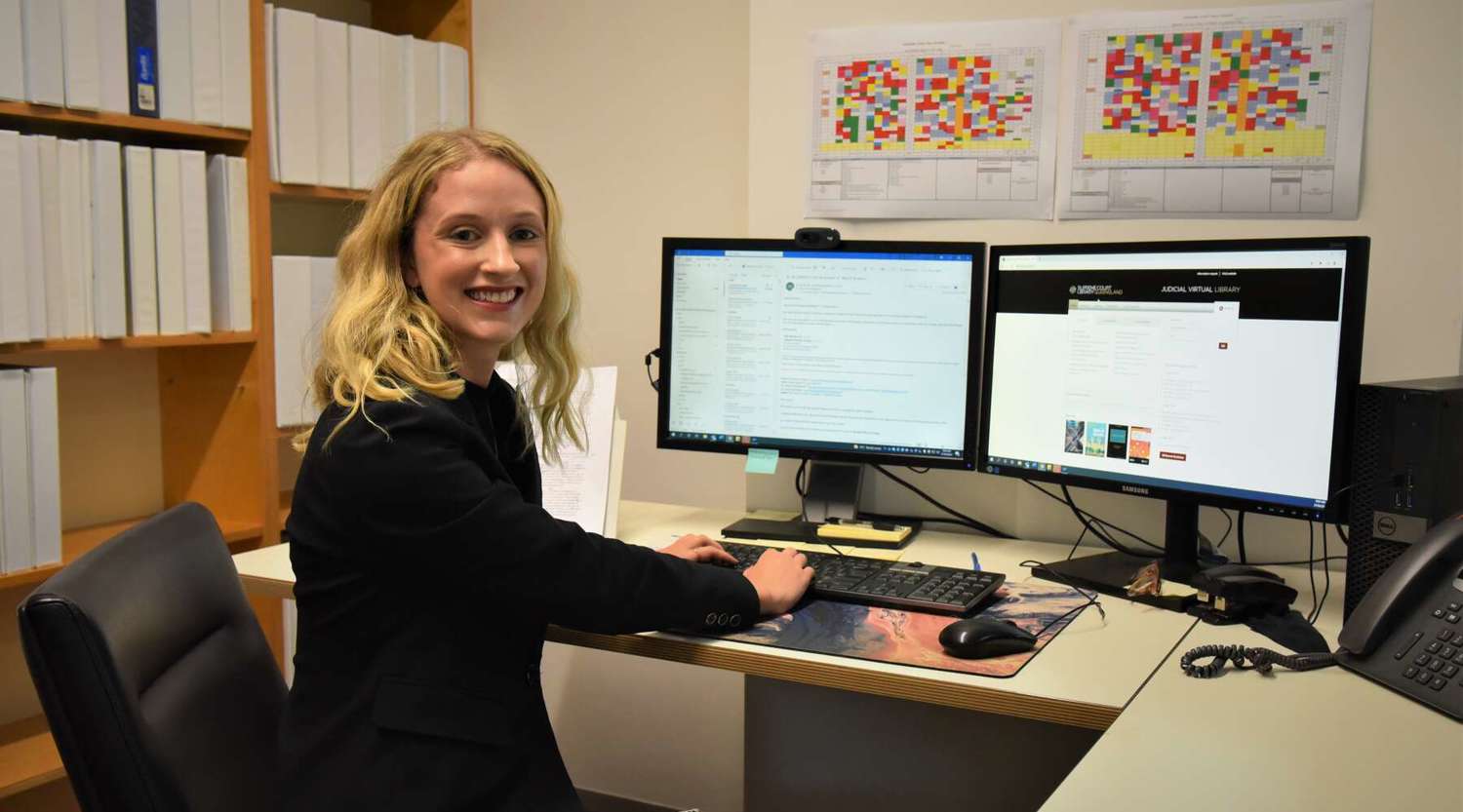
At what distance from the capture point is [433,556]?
3.93 feet

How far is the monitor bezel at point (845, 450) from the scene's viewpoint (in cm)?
180

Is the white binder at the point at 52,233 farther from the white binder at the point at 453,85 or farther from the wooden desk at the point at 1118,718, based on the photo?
the white binder at the point at 453,85

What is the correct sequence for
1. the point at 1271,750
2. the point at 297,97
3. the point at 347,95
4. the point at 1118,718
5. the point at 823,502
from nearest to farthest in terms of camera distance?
the point at 1271,750, the point at 1118,718, the point at 823,502, the point at 297,97, the point at 347,95

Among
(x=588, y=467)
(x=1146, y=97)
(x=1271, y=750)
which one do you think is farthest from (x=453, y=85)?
(x=1271, y=750)

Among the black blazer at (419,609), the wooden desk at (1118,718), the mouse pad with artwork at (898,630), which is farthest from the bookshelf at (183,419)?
the mouse pad with artwork at (898,630)

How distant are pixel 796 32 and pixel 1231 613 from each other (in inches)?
47.7

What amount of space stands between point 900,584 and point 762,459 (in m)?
0.47

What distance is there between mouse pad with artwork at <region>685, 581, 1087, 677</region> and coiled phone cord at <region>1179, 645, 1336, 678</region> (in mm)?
174

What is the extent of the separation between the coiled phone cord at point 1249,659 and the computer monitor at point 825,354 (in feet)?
1.99

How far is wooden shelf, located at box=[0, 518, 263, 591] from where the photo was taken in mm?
1926

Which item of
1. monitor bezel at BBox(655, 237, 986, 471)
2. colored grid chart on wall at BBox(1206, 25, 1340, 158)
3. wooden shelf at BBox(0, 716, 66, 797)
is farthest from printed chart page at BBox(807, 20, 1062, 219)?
wooden shelf at BBox(0, 716, 66, 797)

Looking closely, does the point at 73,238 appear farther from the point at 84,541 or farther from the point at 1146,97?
the point at 1146,97

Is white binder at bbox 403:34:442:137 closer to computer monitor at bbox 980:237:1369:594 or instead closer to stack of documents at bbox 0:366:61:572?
stack of documents at bbox 0:366:61:572

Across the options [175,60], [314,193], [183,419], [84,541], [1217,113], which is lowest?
[84,541]
